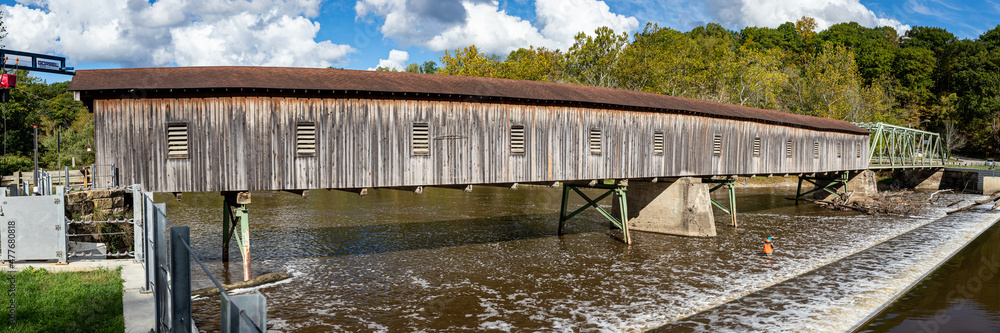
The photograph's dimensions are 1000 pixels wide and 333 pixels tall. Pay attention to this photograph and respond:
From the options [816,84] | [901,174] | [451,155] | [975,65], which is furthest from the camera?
[975,65]

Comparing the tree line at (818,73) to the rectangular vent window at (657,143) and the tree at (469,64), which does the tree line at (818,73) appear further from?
the rectangular vent window at (657,143)

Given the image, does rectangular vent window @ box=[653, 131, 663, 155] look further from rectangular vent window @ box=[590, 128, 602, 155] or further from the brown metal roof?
rectangular vent window @ box=[590, 128, 602, 155]

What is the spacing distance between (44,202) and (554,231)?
58.0 ft

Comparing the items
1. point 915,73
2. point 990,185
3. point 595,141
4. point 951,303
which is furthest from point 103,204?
point 915,73

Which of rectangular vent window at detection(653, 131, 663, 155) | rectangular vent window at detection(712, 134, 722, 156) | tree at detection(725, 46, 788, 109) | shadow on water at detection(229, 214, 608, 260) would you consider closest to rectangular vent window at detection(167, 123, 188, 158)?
shadow on water at detection(229, 214, 608, 260)

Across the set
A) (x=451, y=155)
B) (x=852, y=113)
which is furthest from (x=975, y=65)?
(x=451, y=155)

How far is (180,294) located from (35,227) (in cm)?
706

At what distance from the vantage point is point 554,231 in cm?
2359

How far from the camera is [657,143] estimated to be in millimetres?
20875

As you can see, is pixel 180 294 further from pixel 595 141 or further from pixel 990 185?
pixel 990 185

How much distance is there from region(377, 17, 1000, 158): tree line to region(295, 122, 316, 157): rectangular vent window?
31.4 meters

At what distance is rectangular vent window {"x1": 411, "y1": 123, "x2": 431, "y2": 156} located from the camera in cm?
1516

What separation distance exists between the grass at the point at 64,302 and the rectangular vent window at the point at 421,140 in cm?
764

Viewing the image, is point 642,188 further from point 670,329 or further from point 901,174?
point 901,174
